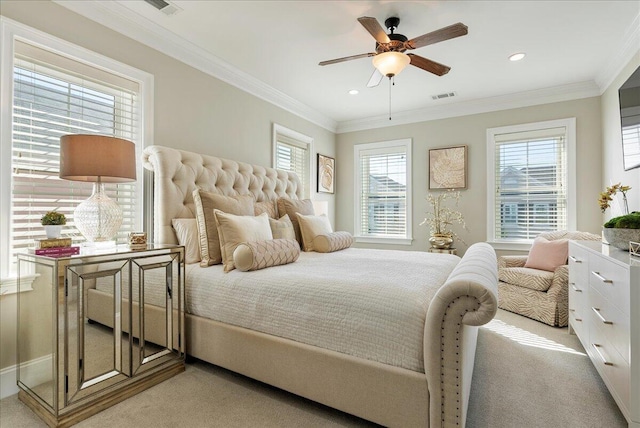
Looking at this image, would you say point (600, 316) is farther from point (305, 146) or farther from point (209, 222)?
point (305, 146)

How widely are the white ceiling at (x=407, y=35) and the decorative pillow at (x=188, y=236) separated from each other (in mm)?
1594

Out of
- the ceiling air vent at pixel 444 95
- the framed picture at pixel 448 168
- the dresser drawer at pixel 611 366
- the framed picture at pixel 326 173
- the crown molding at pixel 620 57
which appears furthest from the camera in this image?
the framed picture at pixel 326 173

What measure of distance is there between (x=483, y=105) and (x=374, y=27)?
2.93 m

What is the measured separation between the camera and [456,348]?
125 centimetres

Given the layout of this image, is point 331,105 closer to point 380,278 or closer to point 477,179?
point 477,179

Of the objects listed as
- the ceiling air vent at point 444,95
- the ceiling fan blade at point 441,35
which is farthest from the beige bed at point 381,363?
the ceiling air vent at point 444,95

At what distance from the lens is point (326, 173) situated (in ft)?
17.5

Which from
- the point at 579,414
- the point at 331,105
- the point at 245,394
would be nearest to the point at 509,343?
the point at 579,414

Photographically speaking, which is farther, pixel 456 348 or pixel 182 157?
pixel 182 157

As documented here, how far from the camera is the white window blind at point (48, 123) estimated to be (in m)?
2.02

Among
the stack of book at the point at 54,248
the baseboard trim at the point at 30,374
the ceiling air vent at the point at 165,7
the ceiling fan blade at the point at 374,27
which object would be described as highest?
the ceiling air vent at the point at 165,7

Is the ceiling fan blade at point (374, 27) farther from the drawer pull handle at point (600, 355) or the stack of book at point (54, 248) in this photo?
the drawer pull handle at point (600, 355)

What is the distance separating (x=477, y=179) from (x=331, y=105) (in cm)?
236

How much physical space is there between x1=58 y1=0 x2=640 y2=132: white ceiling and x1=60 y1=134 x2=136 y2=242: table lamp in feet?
3.80
